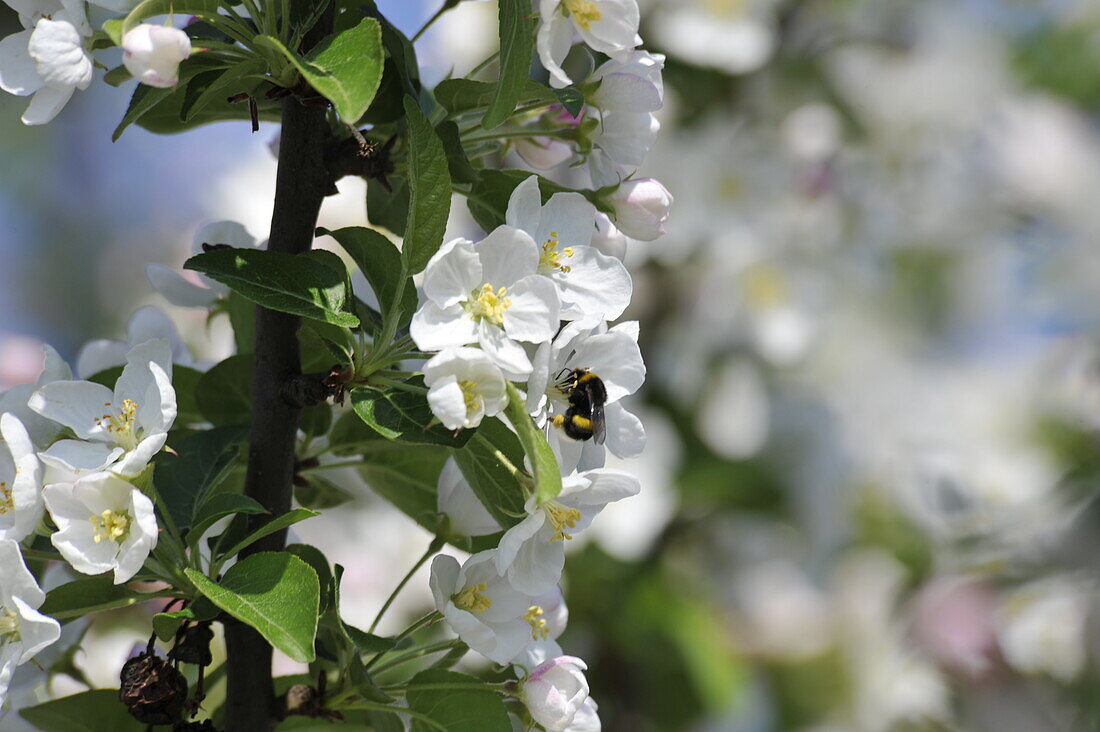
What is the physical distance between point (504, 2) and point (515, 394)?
6.8 inches

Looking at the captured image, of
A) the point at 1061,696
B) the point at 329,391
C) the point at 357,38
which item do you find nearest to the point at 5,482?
the point at 329,391

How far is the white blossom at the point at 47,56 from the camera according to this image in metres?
0.46

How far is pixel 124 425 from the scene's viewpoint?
485mm

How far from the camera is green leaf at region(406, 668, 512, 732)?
0.52 meters

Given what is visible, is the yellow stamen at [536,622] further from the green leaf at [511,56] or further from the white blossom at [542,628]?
the green leaf at [511,56]

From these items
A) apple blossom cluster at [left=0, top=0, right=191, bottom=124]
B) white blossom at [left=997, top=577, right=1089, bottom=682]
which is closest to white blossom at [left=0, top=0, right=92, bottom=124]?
apple blossom cluster at [left=0, top=0, right=191, bottom=124]

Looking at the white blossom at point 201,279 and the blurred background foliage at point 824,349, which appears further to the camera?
the blurred background foliage at point 824,349

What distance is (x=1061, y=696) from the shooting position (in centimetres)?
124

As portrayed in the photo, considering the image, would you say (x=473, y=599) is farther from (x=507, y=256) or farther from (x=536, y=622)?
(x=507, y=256)

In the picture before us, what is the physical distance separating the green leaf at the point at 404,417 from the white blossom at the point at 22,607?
15 centimetres

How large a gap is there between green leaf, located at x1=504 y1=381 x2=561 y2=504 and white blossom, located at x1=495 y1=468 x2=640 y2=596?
0.03 metres

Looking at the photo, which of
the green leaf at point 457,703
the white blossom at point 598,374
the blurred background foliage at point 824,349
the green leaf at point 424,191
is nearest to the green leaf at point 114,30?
the green leaf at point 424,191

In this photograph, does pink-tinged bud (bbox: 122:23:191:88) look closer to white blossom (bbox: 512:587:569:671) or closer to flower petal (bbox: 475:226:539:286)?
flower petal (bbox: 475:226:539:286)

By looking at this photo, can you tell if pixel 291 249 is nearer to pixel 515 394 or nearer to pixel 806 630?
pixel 515 394
